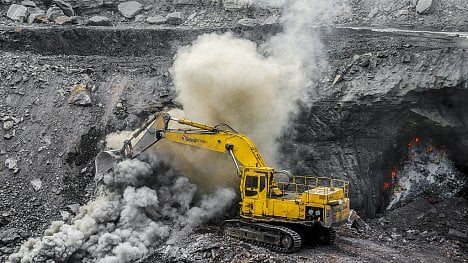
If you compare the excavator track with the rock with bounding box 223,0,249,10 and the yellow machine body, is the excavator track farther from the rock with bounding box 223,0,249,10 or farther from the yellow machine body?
the rock with bounding box 223,0,249,10

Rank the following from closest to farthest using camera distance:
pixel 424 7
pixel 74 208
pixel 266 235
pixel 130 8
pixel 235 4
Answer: pixel 266 235
pixel 74 208
pixel 424 7
pixel 235 4
pixel 130 8

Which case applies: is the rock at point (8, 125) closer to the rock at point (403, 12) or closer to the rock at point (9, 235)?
the rock at point (9, 235)

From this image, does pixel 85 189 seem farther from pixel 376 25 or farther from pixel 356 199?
pixel 376 25

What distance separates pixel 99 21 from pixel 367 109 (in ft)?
38.4

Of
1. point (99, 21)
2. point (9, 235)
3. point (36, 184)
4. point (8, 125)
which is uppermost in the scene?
point (99, 21)

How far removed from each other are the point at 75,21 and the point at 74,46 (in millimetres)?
1718

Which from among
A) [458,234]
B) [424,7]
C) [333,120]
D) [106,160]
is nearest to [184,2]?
[424,7]

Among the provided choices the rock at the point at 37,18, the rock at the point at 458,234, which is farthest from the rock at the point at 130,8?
the rock at the point at 458,234

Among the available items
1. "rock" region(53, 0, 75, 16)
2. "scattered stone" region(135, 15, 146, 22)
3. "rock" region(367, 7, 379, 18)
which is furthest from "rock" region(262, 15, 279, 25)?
"rock" region(53, 0, 75, 16)

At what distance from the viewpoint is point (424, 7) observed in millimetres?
20875

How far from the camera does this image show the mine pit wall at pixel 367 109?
17094mm

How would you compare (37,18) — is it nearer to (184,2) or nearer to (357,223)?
(184,2)

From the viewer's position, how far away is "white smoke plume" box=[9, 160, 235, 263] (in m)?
Result: 13.7

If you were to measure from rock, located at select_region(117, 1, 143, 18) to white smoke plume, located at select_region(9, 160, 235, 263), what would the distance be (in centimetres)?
1111
